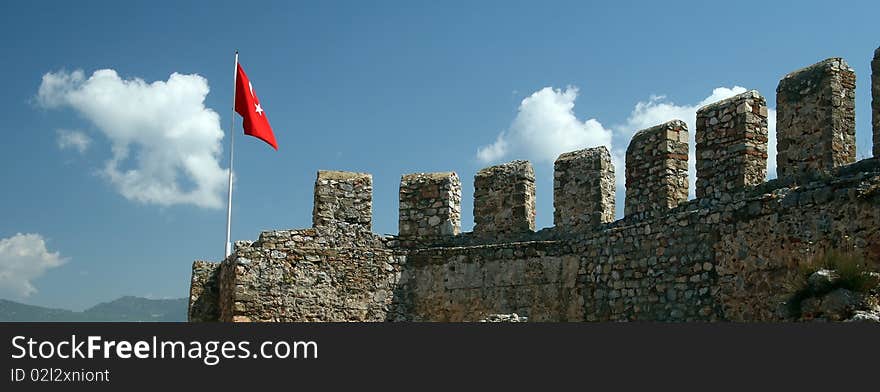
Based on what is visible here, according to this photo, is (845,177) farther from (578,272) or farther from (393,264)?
(393,264)

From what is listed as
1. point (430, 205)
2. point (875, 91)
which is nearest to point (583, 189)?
point (430, 205)

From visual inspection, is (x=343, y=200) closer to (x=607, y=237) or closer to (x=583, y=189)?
(x=583, y=189)

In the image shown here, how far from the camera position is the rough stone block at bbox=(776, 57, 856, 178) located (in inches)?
436

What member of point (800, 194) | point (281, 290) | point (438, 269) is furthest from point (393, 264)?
point (800, 194)

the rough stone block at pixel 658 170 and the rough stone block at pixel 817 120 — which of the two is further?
the rough stone block at pixel 658 170

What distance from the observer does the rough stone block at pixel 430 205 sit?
50.4ft

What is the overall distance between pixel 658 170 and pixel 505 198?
8.70ft

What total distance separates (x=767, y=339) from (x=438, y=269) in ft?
27.3

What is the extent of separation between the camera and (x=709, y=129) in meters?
12.5

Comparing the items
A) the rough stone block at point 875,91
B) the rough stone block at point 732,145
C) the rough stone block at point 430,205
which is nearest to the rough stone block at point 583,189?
the rough stone block at point 732,145

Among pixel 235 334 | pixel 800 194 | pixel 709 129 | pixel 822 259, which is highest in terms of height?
pixel 709 129

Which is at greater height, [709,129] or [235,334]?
[709,129]

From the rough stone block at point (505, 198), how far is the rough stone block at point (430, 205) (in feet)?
1.58

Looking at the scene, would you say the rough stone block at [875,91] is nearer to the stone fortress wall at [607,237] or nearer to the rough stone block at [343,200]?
the stone fortress wall at [607,237]
